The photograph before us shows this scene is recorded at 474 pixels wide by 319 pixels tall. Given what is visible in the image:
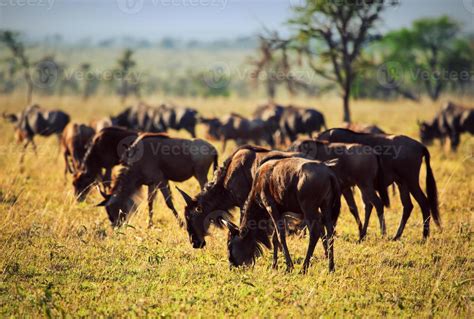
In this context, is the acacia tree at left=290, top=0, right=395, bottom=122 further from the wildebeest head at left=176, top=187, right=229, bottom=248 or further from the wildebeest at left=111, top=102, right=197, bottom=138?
the wildebeest head at left=176, top=187, right=229, bottom=248

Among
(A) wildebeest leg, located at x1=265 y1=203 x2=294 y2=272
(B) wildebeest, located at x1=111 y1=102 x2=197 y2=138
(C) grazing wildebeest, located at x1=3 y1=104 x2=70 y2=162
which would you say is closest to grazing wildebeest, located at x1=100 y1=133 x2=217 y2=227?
(A) wildebeest leg, located at x1=265 y1=203 x2=294 y2=272

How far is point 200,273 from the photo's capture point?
7312 millimetres

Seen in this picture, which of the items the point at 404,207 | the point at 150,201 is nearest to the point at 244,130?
the point at 150,201

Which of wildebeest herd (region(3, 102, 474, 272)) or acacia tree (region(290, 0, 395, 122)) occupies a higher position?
acacia tree (region(290, 0, 395, 122))

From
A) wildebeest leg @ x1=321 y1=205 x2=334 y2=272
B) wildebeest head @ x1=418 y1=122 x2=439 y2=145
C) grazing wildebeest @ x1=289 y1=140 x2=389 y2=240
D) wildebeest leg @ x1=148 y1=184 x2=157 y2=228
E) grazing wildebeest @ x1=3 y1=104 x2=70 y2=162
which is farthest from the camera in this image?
wildebeest head @ x1=418 y1=122 x2=439 y2=145

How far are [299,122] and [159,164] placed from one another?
1141cm

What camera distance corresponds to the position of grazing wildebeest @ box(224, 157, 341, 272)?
6945 millimetres

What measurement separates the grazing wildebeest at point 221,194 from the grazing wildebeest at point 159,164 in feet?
4.99

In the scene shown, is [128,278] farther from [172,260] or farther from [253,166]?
[253,166]

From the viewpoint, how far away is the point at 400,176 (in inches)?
385

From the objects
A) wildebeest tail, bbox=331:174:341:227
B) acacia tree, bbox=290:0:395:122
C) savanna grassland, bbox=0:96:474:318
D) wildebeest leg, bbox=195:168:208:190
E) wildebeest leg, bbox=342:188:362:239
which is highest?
acacia tree, bbox=290:0:395:122

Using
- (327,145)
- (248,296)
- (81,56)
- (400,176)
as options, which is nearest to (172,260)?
(248,296)

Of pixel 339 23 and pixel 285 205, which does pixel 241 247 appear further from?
pixel 339 23

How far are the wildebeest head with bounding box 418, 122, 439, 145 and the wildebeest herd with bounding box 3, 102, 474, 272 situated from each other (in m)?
7.70
